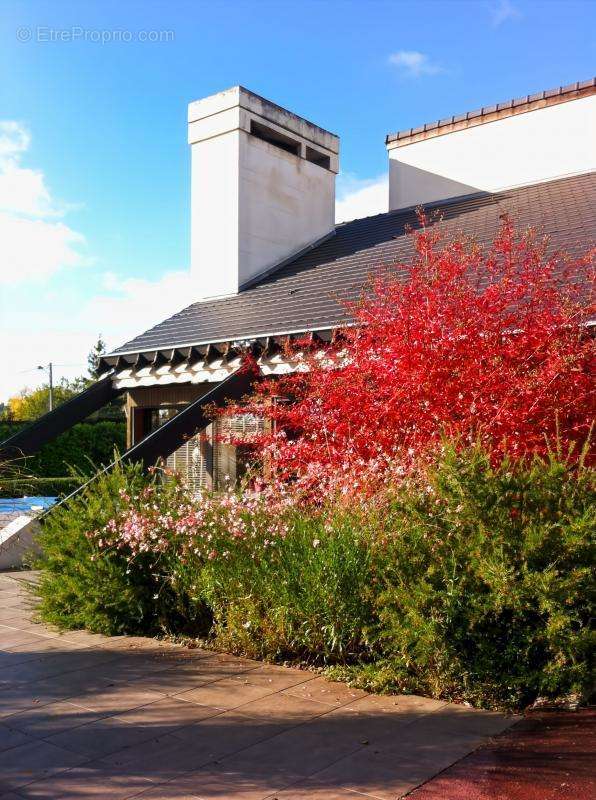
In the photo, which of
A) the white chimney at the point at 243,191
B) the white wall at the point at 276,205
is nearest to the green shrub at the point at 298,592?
the white chimney at the point at 243,191

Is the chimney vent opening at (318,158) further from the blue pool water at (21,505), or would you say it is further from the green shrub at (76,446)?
the green shrub at (76,446)

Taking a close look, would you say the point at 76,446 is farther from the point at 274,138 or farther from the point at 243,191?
the point at 274,138

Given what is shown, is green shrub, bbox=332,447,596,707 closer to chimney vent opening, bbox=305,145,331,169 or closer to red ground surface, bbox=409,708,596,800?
red ground surface, bbox=409,708,596,800

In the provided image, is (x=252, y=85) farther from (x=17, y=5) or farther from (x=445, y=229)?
(x=17, y=5)

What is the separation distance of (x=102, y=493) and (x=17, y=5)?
19.5 ft

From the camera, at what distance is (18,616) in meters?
7.98

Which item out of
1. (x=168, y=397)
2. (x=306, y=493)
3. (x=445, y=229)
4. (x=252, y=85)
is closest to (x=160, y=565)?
(x=306, y=493)

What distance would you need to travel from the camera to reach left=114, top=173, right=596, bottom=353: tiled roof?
1096 centimetres

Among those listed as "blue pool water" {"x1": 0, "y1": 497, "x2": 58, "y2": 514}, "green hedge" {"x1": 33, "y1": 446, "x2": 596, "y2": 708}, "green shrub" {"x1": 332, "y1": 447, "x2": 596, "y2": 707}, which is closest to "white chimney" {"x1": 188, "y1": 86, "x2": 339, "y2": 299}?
"blue pool water" {"x1": 0, "y1": 497, "x2": 58, "y2": 514}

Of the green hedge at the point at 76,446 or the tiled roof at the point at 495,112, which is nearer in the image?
the tiled roof at the point at 495,112

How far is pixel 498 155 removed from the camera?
51.6 ft

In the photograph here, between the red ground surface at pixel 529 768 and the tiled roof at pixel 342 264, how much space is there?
636cm

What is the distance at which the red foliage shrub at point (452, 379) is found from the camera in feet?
19.4

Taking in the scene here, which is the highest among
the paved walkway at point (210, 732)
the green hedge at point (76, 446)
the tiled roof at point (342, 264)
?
the tiled roof at point (342, 264)
